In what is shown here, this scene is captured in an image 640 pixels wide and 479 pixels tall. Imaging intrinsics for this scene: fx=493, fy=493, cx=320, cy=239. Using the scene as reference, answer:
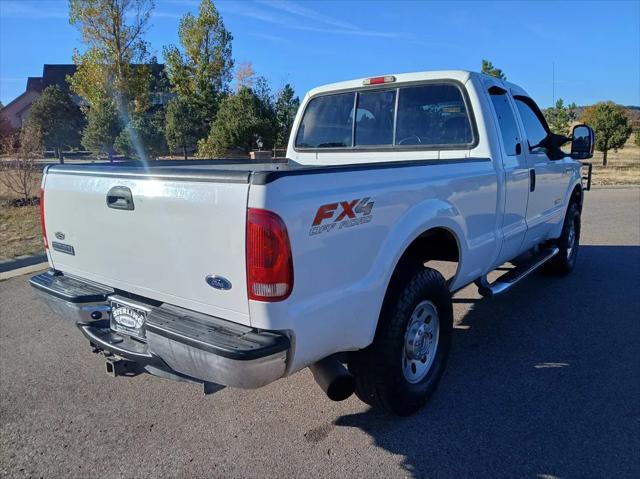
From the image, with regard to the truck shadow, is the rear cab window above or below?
above

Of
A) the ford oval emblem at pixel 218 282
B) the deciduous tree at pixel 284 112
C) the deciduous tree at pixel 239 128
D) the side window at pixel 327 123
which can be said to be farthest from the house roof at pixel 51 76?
the ford oval emblem at pixel 218 282

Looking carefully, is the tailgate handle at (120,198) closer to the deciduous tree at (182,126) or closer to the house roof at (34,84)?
the deciduous tree at (182,126)

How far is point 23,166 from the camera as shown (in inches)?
476

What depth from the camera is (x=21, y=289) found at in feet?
19.2

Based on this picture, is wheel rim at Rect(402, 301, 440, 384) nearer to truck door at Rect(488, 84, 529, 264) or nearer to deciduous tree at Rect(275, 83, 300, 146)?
truck door at Rect(488, 84, 529, 264)

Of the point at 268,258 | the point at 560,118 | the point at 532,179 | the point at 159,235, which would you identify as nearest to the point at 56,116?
the point at 560,118

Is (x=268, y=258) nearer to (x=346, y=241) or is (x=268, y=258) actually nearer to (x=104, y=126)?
(x=346, y=241)

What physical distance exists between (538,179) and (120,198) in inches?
146

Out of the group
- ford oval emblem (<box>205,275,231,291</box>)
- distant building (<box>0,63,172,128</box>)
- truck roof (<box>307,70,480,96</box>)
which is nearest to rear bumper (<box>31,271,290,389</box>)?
ford oval emblem (<box>205,275,231,291</box>)

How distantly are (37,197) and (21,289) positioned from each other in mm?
8198

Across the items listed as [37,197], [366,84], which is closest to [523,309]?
[366,84]

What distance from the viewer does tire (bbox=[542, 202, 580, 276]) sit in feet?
19.4

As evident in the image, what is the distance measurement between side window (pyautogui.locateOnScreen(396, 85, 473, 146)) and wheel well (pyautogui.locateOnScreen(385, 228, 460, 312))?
953mm

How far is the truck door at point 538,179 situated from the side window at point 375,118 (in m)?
1.24
